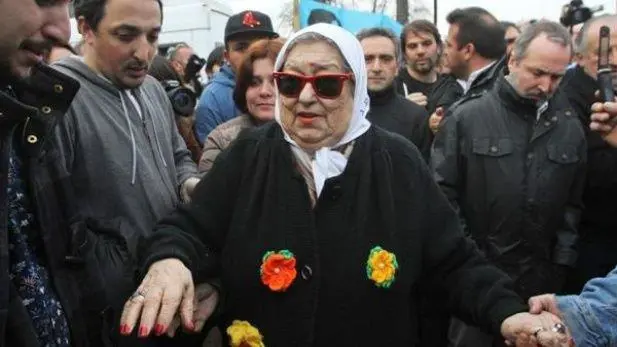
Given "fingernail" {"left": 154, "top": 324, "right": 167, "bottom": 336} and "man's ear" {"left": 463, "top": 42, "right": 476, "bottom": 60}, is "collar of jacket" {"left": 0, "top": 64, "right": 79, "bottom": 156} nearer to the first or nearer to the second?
"fingernail" {"left": 154, "top": 324, "right": 167, "bottom": 336}

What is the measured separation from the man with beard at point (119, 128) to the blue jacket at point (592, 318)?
1.63 meters

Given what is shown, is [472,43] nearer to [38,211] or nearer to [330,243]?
[330,243]

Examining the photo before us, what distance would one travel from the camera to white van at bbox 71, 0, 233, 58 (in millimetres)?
11156

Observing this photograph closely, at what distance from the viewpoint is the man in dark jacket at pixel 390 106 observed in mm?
4844

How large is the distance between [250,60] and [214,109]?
36.5 inches

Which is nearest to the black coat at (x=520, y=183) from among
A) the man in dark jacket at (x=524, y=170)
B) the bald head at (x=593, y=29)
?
the man in dark jacket at (x=524, y=170)

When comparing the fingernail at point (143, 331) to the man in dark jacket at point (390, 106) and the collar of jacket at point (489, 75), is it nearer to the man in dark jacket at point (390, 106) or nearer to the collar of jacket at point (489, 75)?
the man in dark jacket at point (390, 106)

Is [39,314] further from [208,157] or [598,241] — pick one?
[598,241]

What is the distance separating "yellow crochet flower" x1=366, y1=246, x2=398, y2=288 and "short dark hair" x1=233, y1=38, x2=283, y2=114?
1.77 metres

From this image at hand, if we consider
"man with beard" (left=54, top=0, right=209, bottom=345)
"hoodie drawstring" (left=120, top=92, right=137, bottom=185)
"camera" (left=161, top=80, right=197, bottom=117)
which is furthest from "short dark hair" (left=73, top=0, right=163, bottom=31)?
"camera" (left=161, top=80, right=197, bottom=117)

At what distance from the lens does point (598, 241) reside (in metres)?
4.09

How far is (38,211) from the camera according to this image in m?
1.92

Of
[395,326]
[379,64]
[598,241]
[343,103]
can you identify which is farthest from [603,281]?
[379,64]

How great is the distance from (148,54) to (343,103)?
99 cm
